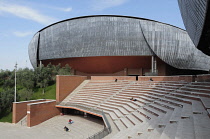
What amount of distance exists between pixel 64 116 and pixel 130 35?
772 inches

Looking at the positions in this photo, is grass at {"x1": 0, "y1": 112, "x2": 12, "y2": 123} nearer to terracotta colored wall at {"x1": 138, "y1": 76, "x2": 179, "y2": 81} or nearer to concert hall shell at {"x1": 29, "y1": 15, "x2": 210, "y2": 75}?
concert hall shell at {"x1": 29, "y1": 15, "x2": 210, "y2": 75}

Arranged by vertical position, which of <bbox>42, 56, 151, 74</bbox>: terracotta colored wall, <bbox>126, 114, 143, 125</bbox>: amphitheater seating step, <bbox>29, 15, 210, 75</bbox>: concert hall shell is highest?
<bbox>29, 15, 210, 75</bbox>: concert hall shell

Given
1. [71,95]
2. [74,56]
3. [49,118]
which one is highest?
[74,56]

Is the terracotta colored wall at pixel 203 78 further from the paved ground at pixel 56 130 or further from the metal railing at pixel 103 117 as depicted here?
the paved ground at pixel 56 130

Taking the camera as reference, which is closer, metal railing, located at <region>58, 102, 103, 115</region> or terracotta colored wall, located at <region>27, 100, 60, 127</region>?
metal railing, located at <region>58, 102, 103, 115</region>

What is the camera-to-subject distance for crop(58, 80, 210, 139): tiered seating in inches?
296

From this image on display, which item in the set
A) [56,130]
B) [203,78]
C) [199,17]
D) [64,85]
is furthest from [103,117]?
[64,85]

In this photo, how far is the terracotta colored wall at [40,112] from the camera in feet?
66.1

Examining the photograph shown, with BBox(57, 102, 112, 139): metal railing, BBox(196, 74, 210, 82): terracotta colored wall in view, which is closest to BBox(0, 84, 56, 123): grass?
BBox(57, 102, 112, 139): metal railing

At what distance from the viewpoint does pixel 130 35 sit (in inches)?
1403

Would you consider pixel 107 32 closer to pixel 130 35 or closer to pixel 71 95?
pixel 130 35

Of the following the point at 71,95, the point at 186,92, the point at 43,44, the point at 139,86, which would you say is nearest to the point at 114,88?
the point at 139,86

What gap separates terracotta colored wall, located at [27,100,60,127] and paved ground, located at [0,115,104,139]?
1.92ft

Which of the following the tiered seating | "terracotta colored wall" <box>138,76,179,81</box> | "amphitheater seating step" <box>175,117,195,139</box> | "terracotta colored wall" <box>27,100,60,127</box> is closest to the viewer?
"amphitheater seating step" <box>175,117,195,139</box>
